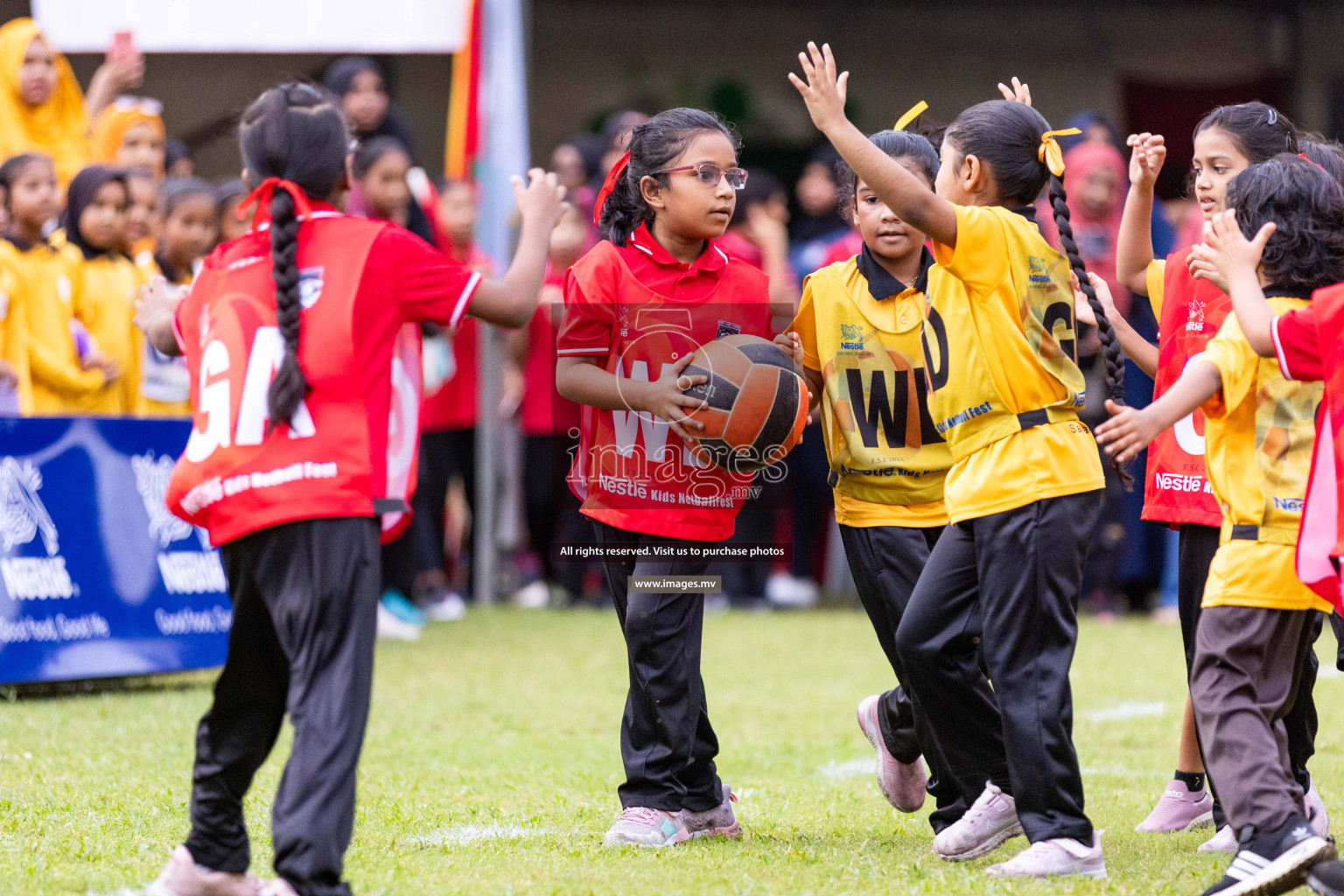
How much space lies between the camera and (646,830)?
4465mm

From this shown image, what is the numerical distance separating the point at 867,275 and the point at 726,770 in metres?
1.99

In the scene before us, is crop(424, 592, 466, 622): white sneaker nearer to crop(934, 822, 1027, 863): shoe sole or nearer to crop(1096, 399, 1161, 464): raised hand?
crop(934, 822, 1027, 863): shoe sole

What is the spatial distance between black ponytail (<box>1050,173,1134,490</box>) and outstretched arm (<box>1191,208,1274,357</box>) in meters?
0.33

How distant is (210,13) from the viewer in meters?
10.5

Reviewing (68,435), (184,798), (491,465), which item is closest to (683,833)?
(184,798)

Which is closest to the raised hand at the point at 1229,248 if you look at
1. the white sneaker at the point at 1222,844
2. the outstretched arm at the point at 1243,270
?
the outstretched arm at the point at 1243,270

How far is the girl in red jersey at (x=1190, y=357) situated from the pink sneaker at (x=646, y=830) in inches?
55.7

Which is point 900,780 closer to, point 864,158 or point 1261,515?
point 1261,515

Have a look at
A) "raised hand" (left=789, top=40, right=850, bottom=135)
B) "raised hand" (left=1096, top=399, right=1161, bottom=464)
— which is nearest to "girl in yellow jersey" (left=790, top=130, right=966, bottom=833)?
"raised hand" (left=789, top=40, right=850, bottom=135)

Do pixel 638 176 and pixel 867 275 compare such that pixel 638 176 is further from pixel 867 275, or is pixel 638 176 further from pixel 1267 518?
pixel 1267 518

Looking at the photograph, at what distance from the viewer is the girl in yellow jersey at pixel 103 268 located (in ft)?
26.8

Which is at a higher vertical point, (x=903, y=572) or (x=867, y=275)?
(x=867, y=275)

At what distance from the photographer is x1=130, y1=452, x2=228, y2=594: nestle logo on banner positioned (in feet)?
24.4

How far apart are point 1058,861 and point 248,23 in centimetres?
847
